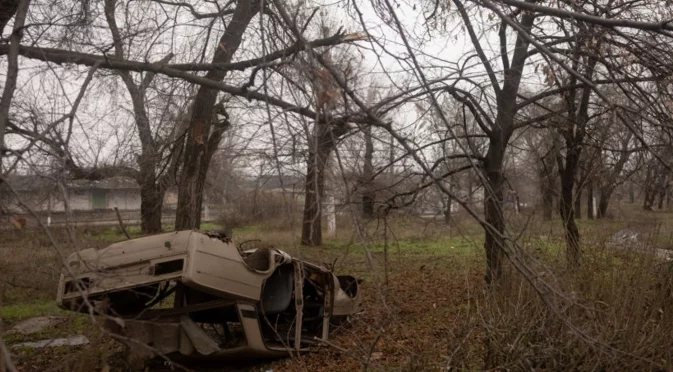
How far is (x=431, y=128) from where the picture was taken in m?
8.54

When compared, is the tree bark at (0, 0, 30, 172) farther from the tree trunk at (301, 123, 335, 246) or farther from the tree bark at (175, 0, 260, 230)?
the tree trunk at (301, 123, 335, 246)

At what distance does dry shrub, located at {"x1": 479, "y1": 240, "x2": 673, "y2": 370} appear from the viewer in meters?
5.52

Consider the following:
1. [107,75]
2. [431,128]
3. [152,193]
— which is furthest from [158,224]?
[431,128]

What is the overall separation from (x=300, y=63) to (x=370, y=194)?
2119 mm

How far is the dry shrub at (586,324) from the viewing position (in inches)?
217

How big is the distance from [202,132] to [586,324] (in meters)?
6.73

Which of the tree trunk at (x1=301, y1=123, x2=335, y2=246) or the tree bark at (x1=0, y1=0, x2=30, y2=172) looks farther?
the tree bark at (x1=0, y1=0, x2=30, y2=172)

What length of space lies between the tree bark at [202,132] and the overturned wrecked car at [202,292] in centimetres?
211

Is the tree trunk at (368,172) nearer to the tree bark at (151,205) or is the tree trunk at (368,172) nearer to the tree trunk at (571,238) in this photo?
the tree trunk at (571,238)

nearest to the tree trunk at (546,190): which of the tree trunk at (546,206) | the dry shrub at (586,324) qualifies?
the tree trunk at (546,206)

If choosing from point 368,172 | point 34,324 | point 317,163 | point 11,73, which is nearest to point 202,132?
point 368,172

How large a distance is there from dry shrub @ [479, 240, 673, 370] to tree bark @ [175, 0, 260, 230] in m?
3.64

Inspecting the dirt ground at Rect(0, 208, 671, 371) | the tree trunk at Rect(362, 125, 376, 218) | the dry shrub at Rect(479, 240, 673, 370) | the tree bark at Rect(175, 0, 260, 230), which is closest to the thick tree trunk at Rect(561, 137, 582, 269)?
the dirt ground at Rect(0, 208, 671, 371)

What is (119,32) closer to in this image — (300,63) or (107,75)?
(107,75)
